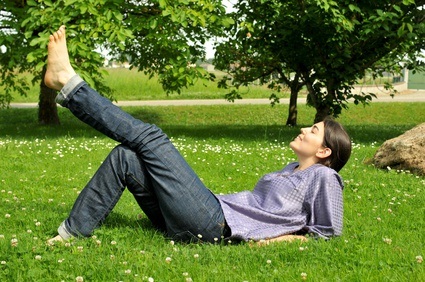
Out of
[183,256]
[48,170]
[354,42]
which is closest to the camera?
[183,256]

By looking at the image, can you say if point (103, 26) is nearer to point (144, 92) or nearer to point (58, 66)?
point (58, 66)

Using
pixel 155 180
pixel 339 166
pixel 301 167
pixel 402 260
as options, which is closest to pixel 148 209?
pixel 155 180

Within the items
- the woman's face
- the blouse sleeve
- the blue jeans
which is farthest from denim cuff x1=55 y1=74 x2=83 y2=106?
the blouse sleeve

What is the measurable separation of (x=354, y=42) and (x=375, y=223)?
9760 mm

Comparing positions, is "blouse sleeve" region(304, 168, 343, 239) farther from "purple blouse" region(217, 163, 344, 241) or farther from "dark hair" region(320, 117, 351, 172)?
"dark hair" region(320, 117, 351, 172)

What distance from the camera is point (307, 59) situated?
15.6 meters

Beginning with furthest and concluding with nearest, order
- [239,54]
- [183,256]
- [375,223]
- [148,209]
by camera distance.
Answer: [239,54]
[375,223]
[148,209]
[183,256]

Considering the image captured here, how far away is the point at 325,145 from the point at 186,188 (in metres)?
1.18

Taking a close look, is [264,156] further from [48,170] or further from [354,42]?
[354,42]

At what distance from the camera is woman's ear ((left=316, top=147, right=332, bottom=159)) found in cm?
477

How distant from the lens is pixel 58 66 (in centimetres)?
455

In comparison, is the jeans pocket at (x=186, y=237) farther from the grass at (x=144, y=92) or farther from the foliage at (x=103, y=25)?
the grass at (x=144, y=92)

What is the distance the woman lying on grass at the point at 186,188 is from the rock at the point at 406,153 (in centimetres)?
488

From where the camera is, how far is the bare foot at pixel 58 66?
14.6 feet
